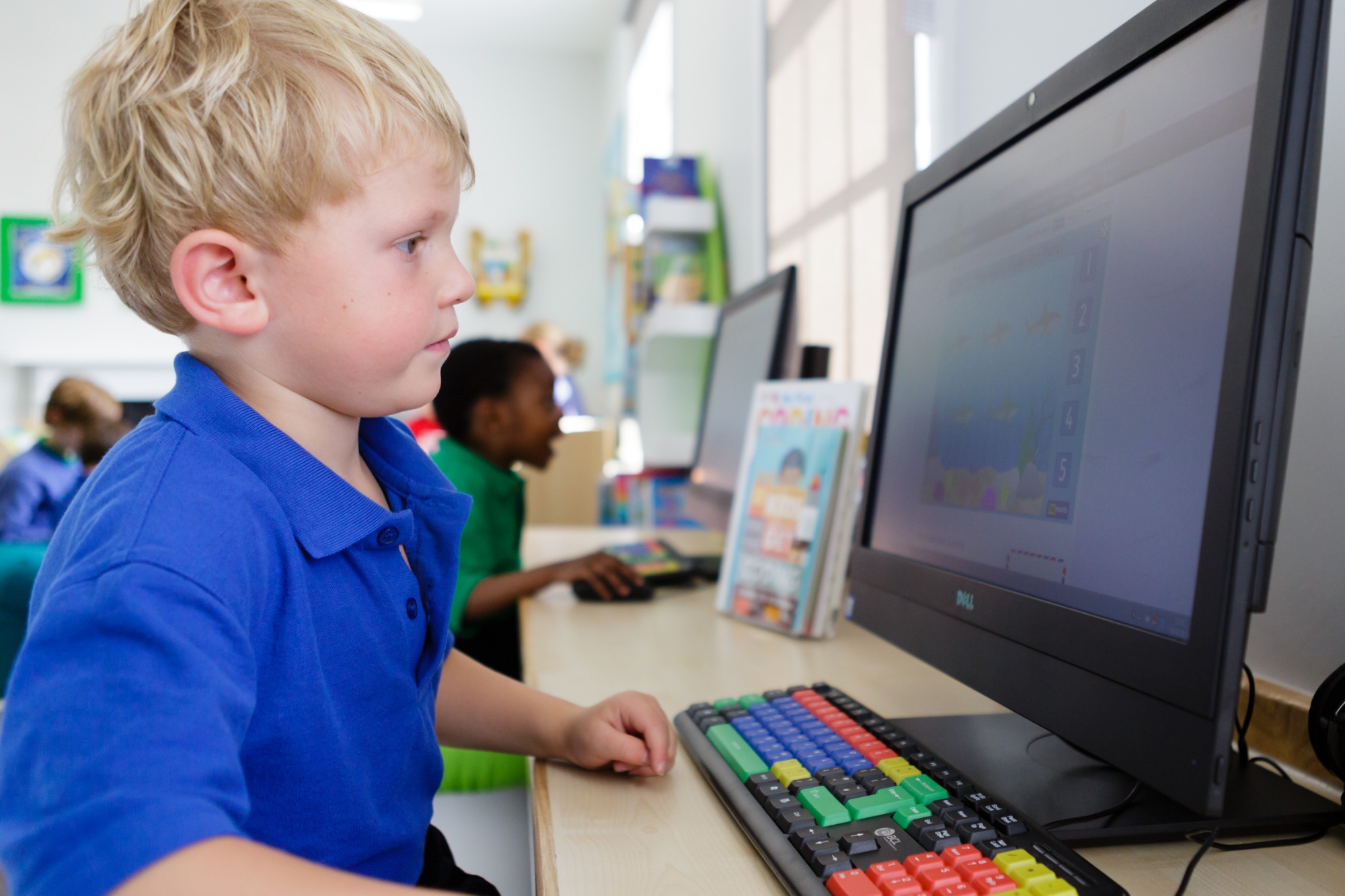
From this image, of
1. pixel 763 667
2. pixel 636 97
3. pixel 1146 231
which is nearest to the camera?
pixel 1146 231

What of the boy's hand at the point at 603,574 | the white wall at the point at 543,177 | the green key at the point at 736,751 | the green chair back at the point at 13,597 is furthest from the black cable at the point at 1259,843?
the white wall at the point at 543,177

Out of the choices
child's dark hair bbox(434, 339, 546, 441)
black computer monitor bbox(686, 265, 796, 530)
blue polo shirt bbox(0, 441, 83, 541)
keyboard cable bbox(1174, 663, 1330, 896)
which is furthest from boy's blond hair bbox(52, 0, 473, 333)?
blue polo shirt bbox(0, 441, 83, 541)

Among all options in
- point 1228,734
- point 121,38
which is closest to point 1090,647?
point 1228,734

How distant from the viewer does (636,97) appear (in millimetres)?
4250

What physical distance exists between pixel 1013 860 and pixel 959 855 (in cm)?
2

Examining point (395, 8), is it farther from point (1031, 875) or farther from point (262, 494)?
point (1031, 875)

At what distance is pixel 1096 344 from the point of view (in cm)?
50

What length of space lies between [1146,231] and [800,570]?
538mm

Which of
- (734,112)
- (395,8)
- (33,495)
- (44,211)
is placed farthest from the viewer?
(44,211)

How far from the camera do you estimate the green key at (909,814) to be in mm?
433

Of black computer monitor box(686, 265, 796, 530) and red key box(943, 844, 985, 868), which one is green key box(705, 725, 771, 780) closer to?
red key box(943, 844, 985, 868)

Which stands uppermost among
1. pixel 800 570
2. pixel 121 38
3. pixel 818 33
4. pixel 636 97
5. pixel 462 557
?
pixel 636 97

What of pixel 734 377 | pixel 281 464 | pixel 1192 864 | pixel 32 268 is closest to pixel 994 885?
pixel 1192 864

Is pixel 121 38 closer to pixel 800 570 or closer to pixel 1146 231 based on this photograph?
pixel 1146 231
